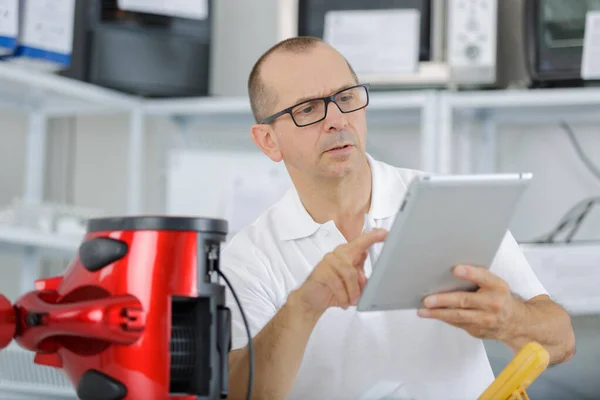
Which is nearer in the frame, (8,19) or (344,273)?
(344,273)

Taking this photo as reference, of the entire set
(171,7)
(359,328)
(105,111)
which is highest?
(171,7)

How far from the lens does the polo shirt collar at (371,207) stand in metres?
1.13

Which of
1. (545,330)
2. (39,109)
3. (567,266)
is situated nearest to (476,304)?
(545,330)

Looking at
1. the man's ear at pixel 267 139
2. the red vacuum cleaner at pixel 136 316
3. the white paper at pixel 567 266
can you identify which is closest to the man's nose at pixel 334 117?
the man's ear at pixel 267 139

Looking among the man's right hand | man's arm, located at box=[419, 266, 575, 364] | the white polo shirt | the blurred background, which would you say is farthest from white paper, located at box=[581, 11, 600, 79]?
the man's right hand

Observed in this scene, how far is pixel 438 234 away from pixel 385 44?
3.91ft

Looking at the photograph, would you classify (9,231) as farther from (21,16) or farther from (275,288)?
(275,288)

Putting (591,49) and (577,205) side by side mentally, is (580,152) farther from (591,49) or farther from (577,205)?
(591,49)

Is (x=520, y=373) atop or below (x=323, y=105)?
below

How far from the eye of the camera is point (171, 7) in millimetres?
1986

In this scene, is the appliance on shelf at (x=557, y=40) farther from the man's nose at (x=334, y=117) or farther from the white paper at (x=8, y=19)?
the white paper at (x=8, y=19)

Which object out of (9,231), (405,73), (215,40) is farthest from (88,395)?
(215,40)

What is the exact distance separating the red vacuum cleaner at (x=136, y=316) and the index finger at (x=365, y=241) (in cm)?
16

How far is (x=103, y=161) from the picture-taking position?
7.65ft
